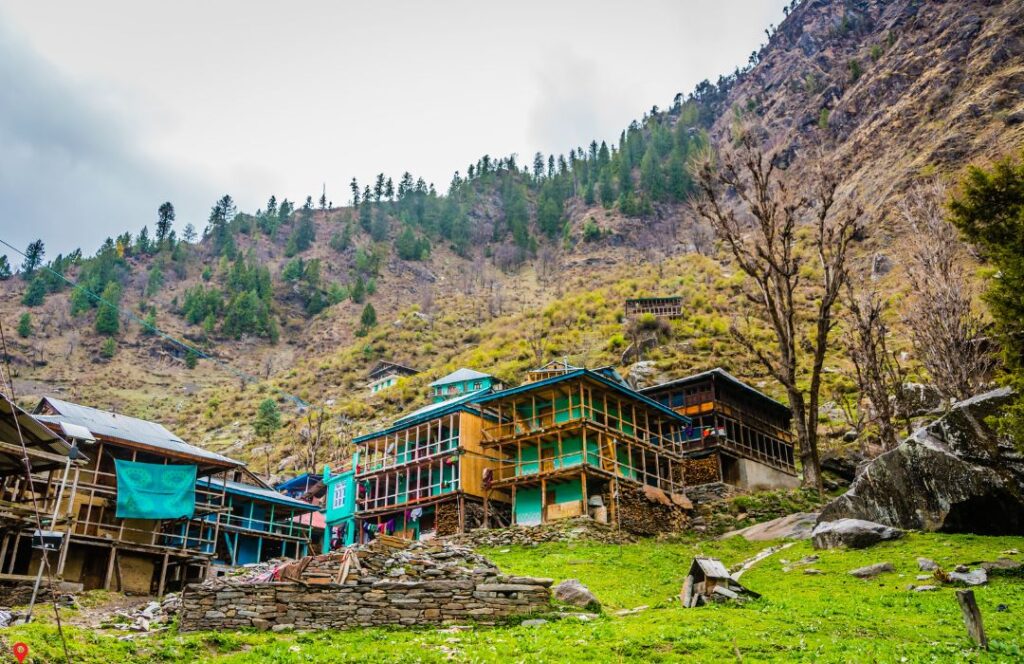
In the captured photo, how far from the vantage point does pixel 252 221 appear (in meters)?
174

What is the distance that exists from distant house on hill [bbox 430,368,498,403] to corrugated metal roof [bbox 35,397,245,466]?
29729mm

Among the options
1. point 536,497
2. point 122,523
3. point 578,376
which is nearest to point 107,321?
point 122,523

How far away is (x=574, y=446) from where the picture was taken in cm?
3694

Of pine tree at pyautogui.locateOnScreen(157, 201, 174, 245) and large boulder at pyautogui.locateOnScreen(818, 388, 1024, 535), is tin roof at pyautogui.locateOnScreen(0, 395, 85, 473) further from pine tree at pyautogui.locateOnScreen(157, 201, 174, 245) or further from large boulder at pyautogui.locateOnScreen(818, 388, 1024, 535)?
pine tree at pyautogui.locateOnScreen(157, 201, 174, 245)

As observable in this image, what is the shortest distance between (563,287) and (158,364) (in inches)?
2627

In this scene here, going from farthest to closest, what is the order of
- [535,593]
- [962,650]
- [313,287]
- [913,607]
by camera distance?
[313,287], [535,593], [913,607], [962,650]

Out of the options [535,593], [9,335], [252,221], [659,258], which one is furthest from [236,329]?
[535,593]

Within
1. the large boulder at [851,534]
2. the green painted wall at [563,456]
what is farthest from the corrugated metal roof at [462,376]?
the large boulder at [851,534]

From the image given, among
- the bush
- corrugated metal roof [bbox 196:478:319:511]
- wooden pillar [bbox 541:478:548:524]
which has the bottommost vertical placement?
wooden pillar [bbox 541:478:548:524]

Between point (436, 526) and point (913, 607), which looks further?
point (436, 526)

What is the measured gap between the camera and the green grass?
13.0 metres

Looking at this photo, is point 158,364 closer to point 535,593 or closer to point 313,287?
point 313,287

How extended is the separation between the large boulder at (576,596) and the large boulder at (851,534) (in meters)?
9.94

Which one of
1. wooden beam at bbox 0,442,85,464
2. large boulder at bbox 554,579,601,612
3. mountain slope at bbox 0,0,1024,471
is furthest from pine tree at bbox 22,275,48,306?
large boulder at bbox 554,579,601,612
